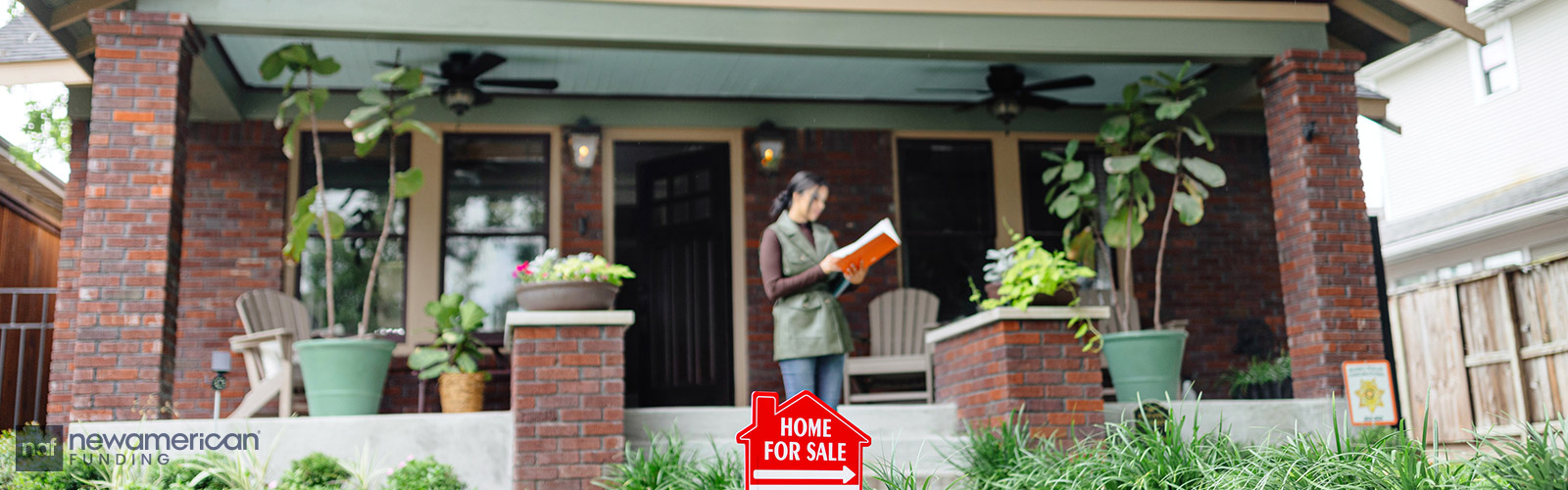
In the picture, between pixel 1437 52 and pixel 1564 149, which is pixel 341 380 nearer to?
pixel 1564 149

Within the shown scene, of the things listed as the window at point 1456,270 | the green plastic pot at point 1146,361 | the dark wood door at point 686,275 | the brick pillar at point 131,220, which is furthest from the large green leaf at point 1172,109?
the window at point 1456,270

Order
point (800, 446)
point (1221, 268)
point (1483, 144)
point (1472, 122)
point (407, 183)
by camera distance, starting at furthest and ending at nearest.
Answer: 1. point (1472, 122)
2. point (1483, 144)
3. point (1221, 268)
4. point (407, 183)
5. point (800, 446)

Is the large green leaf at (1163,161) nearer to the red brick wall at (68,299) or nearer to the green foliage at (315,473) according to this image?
the green foliage at (315,473)

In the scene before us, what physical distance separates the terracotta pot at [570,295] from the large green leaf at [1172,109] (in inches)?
130

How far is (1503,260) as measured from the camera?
11.9m

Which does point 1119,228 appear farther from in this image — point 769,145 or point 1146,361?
point 769,145

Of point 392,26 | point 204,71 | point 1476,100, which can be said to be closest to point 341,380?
point 392,26

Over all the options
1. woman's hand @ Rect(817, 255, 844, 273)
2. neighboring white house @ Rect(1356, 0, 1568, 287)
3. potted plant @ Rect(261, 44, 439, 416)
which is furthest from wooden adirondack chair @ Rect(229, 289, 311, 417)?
neighboring white house @ Rect(1356, 0, 1568, 287)

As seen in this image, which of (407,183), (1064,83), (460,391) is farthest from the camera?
(1064,83)

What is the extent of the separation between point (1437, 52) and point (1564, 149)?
2.37m

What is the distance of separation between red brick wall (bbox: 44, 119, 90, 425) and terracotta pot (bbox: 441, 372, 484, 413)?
5.32 ft

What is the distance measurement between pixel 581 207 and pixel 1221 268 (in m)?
4.46

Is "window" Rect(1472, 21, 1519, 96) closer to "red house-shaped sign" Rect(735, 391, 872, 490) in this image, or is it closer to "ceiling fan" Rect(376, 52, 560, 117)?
"ceiling fan" Rect(376, 52, 560, 117)

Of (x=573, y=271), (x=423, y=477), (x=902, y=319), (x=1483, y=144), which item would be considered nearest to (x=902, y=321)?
(x=902, y=319)
